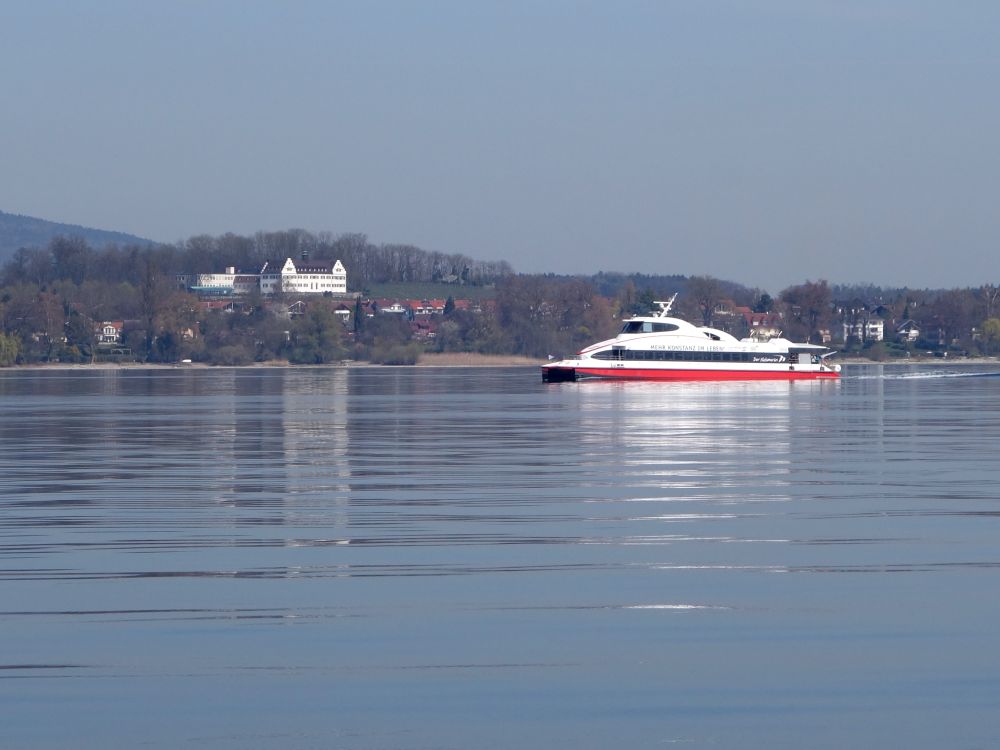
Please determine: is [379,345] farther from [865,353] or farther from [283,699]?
[283,699]

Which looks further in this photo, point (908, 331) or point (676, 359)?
point (908, 331)

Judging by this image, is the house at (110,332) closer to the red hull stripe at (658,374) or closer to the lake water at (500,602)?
the red hull stripe at (658,374)

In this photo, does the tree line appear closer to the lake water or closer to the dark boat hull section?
the dark boat hull section

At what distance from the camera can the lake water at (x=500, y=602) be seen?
341 inches

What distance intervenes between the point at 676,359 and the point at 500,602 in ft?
243

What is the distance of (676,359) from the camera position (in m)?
85.4

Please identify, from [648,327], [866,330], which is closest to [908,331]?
[866,330]

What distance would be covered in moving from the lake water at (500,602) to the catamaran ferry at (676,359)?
57.8 m

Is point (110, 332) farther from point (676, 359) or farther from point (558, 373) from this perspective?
point (676, 359)

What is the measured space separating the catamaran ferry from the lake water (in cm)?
5782

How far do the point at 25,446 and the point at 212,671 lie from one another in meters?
22.1

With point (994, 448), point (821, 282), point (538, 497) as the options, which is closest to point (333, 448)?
point (538, 497)

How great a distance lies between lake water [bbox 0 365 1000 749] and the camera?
8.66 m

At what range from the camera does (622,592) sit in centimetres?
1234
